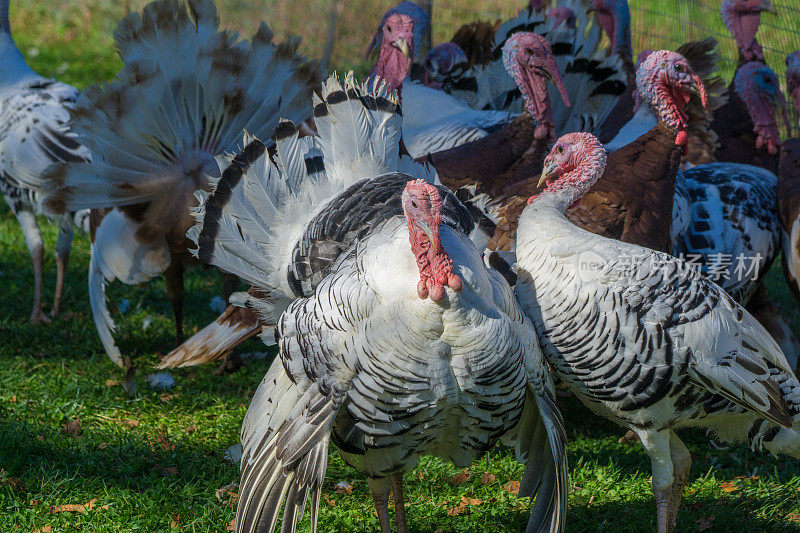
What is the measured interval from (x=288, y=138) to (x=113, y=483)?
5.52ft

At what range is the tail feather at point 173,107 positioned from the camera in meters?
3.93

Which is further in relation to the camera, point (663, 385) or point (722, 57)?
point (722, 57)

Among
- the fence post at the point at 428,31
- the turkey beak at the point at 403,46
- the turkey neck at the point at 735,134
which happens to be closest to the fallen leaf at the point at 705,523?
the turkey neck at the point at 735,134

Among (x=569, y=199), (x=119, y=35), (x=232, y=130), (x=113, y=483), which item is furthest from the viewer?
(x=232, y=130)

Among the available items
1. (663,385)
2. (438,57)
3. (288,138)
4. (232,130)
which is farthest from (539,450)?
(438,57)

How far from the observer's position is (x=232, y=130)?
13.9 ft

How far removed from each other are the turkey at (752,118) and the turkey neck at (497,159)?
136 centimetres

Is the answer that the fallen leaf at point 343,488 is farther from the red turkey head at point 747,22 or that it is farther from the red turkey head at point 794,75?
the red turkey head at point 747,22

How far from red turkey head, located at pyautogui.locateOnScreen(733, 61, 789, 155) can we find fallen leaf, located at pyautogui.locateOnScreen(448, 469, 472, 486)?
2.91m

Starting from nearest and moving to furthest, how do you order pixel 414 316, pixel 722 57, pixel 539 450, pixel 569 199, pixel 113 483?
pixel 414 316
pixel 539 450
pixel 569 199
pixel 113 483
pixel 722 57

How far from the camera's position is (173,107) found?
4062 mm

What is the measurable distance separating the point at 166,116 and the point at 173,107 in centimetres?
6

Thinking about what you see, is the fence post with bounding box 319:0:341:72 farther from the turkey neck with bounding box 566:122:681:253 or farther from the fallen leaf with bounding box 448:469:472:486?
the fallen leaf with bounding box 448:469:472:486

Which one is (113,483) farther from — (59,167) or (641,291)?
(641,291)
